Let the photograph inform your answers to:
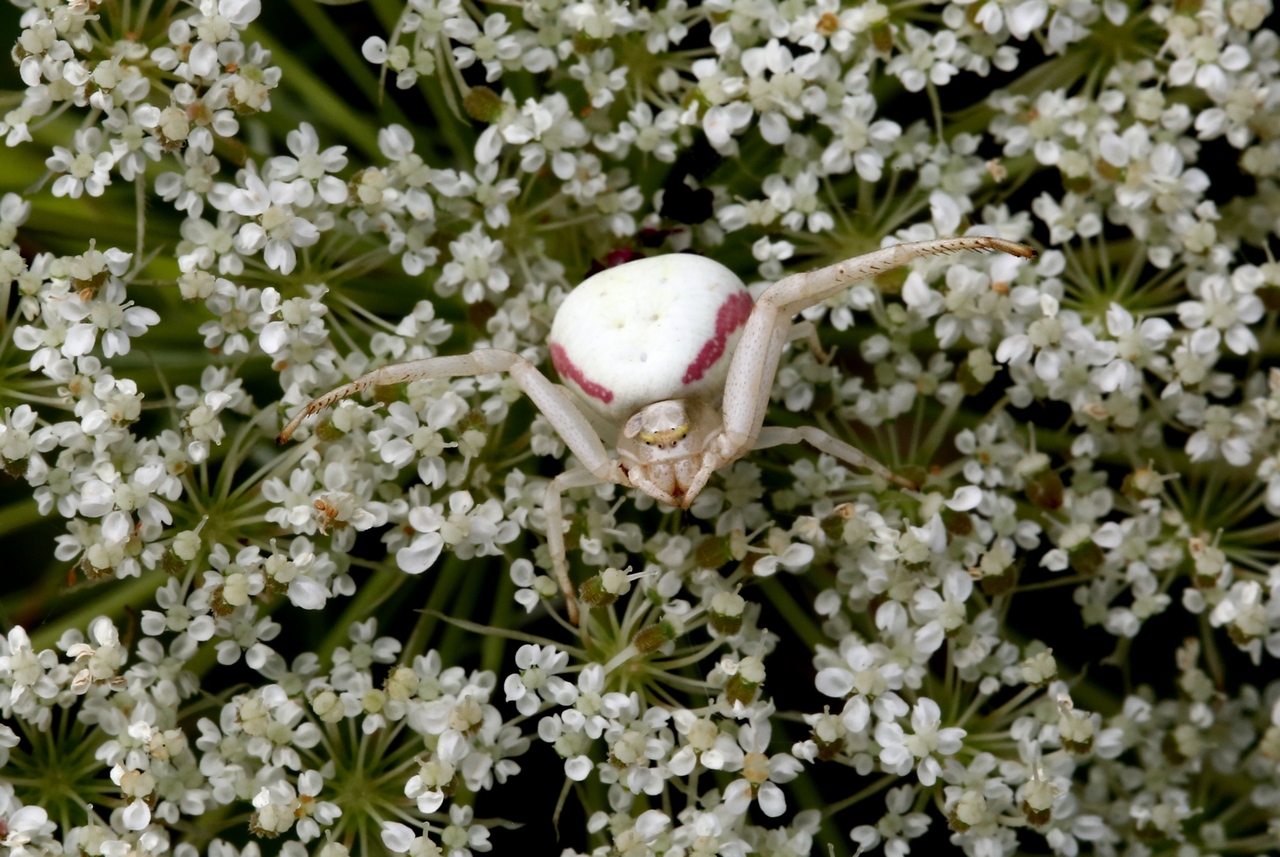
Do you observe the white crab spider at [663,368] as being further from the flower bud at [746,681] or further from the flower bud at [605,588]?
the flower bud at [746,681]

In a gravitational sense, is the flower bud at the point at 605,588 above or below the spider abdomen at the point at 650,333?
below

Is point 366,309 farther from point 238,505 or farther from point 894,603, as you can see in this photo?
point 894,603

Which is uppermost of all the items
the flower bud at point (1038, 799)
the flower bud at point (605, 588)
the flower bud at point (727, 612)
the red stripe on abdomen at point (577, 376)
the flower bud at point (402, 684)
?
the red stripe on abdomen at point (577, 376)

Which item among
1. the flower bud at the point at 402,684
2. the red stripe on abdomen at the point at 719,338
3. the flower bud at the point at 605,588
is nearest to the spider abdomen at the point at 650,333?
the red stripe on abdomen at the point at 719,338

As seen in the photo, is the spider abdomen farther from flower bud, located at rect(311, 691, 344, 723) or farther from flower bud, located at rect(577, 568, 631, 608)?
flower bud, located at rect(311, 691, 344, 723)

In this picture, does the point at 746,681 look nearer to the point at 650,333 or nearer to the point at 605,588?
the point at 605,588

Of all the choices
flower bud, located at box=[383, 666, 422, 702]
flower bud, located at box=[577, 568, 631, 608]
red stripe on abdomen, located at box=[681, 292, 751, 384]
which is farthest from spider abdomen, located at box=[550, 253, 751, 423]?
flower bud, located at box=[383, 666, 422, 702]

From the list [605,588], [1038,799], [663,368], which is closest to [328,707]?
[605,588]
